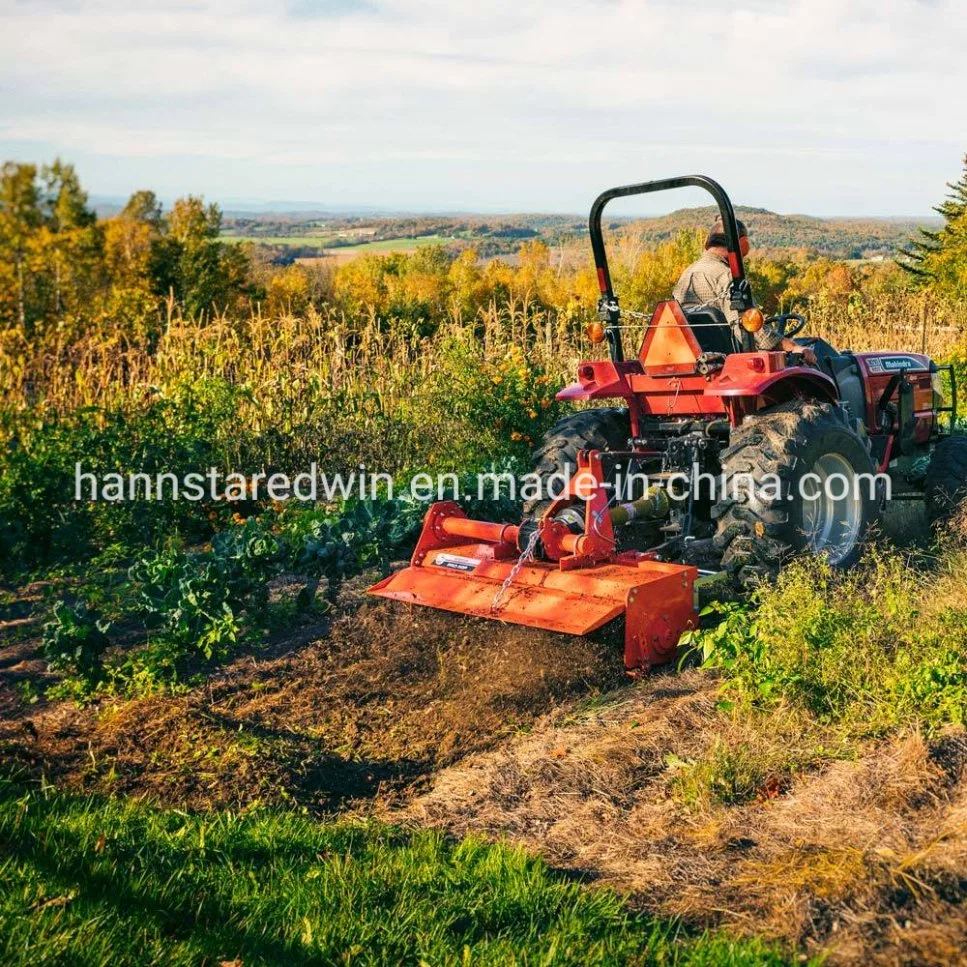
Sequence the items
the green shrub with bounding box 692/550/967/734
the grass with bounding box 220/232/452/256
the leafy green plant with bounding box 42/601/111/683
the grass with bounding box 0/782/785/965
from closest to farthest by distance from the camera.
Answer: the grass with bounding box 0/782/785/965
the green shrub with bounding box 692/550/967/734
the leafy green plant with bounding box 42/601/111/683
the grass with bounding box 220/232/452/256

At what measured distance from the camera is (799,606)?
4840 millimetres

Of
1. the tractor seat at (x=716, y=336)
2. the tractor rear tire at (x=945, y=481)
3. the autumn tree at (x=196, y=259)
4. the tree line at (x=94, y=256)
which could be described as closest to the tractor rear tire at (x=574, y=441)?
the tractor seat at (x=716, y=336)

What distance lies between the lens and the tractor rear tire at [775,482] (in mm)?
5812

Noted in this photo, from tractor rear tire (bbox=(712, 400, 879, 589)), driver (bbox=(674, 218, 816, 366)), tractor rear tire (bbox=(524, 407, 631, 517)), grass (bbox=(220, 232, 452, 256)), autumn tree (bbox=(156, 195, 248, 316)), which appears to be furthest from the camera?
grass (bbox=(220, 232, 452, 256))

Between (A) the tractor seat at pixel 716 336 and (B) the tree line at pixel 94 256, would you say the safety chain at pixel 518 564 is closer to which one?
(A) the tractor seat at pixel 716 336

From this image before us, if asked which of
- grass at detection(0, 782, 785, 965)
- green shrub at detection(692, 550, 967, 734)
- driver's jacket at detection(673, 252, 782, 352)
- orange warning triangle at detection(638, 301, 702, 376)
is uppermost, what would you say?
driver's jacket at detection(673, 252, 782, 352)

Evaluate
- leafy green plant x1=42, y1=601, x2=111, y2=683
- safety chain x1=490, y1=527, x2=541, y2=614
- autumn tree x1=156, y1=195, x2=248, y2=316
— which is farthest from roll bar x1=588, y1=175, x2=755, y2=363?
autumn tree x1=156, y1=195, x2=248, y2=316

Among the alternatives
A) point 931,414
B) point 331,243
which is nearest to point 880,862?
point 931,414

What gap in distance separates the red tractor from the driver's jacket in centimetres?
15

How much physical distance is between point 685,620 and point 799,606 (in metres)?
0.71

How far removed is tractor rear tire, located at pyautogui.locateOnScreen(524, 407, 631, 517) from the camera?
664 cm

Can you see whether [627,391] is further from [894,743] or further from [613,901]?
[613,901]

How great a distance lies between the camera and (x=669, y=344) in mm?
6445

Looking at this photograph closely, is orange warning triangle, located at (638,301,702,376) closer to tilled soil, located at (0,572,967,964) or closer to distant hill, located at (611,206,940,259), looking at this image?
tilled soil, located at (0,572,967,964)
